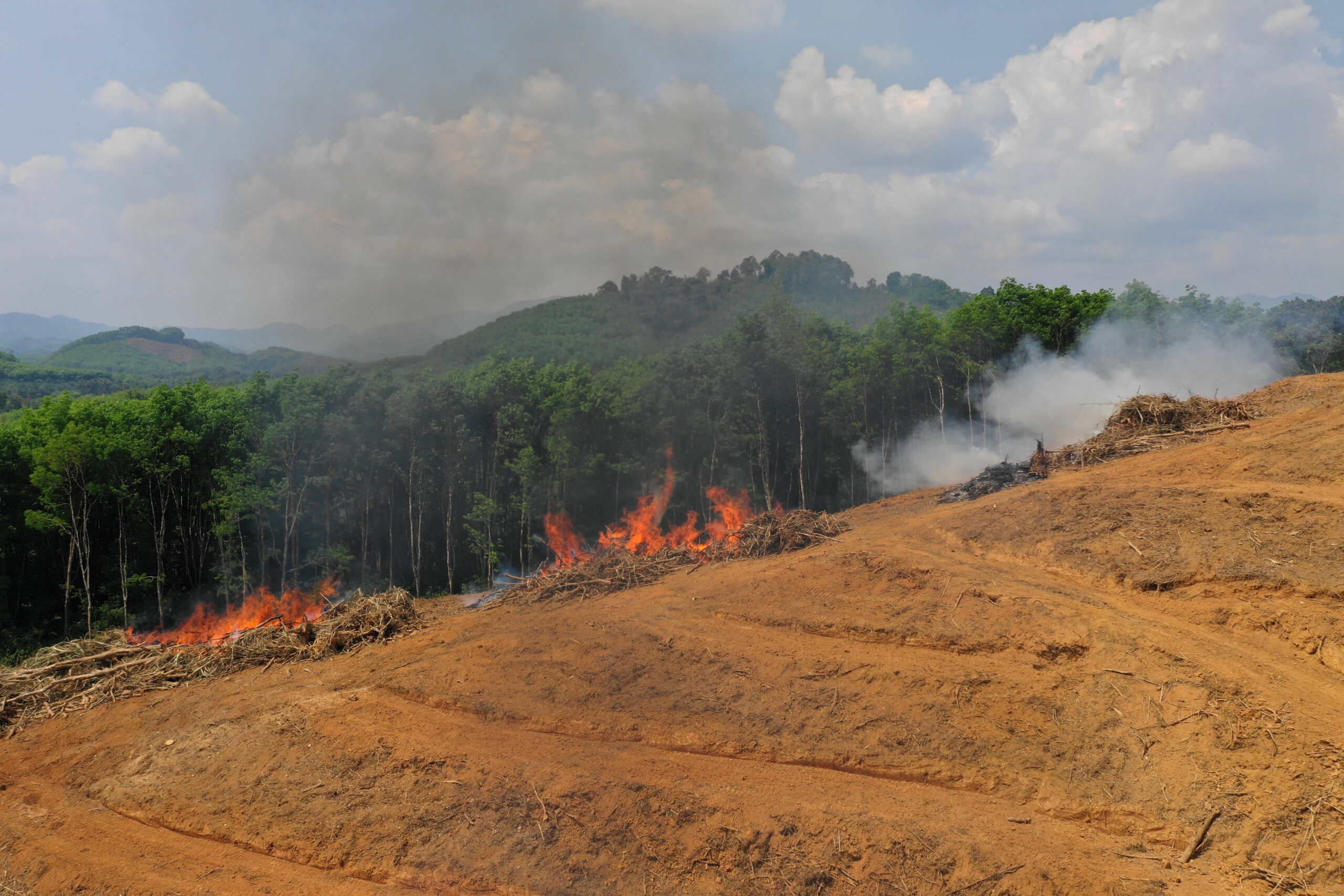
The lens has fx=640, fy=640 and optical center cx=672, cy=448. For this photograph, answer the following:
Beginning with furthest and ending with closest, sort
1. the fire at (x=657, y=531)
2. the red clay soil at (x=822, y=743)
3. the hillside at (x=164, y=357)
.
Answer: the hillside at (x=164, y=357), the fire at (x=657, y=531), the red clay soil at (x=822, y=743)

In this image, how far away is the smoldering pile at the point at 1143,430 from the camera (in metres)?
12.9

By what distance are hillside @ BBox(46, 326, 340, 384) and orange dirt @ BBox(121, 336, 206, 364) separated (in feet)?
0.31

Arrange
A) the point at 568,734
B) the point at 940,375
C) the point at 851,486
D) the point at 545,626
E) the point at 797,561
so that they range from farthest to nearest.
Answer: the point at 851,486 < the point at 940,375 < the point at 797,561 < the point at 545,626 < the point at 568,734

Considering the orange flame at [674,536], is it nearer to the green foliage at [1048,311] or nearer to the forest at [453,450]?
the forest at [453,450]

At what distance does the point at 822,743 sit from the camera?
6723 millimetres

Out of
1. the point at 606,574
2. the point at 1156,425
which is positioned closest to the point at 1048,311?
the point at 1156,425

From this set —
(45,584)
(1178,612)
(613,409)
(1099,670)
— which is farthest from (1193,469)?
(45,584)

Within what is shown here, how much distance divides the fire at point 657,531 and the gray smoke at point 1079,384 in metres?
11.0

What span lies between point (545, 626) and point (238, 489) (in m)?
21.9

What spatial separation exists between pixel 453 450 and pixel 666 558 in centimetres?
2189

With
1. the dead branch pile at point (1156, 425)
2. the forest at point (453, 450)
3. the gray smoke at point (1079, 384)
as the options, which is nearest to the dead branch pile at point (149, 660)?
the forest at point (453, 450)

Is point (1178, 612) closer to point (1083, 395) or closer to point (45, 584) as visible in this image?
point (1083, 395)

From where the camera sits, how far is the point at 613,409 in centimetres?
3391

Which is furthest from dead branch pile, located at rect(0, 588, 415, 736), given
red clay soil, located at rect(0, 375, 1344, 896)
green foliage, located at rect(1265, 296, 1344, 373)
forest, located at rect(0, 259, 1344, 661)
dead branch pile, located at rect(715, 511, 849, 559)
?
green foliage, located at rect(1265, 296, 1344, 373)
